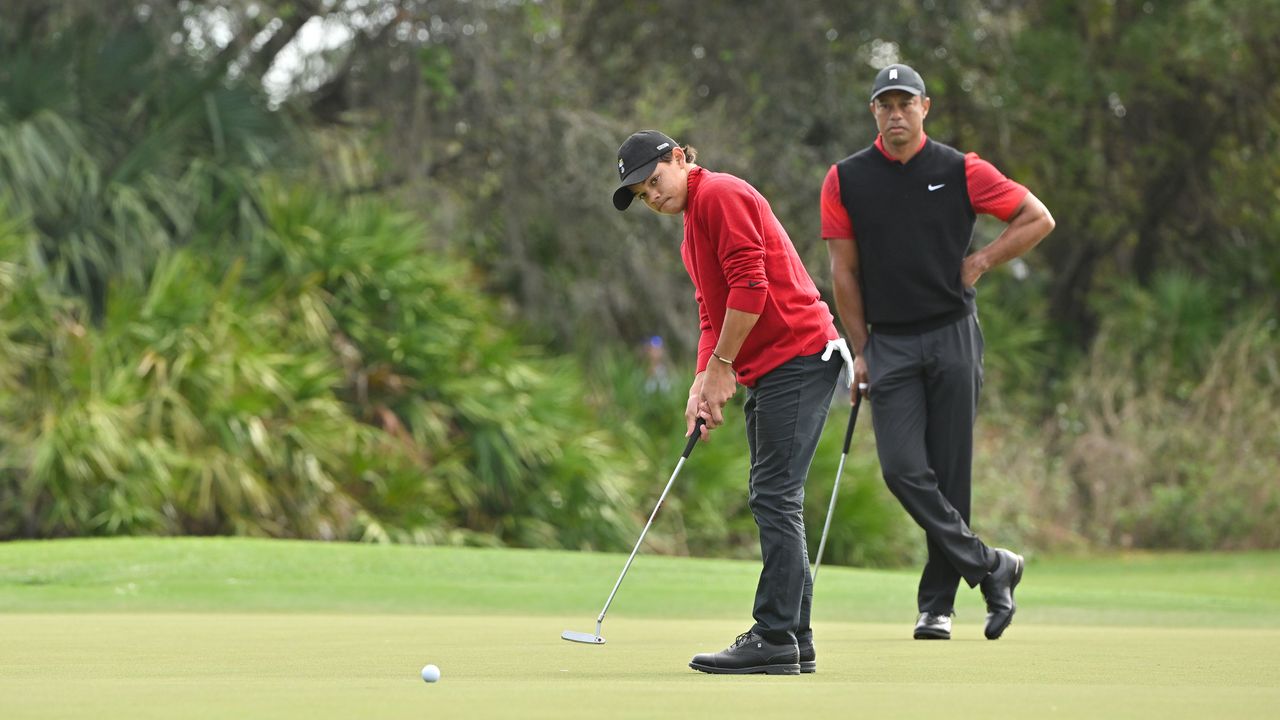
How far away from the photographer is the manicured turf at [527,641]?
403cm

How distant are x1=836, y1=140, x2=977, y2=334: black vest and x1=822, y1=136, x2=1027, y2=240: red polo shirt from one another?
24 millimetres

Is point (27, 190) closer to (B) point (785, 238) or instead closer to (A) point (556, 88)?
(A) point (556, 88)

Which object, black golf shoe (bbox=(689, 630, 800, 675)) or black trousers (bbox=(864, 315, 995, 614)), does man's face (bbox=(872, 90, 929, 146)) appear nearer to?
black trousers (bbox=(864, 315, 995, 614))

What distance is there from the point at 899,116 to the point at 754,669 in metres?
2.46

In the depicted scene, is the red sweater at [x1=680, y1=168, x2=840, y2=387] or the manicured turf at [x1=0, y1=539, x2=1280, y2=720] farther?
the red sweater at [x1=680, y1=168, x2=840, y2=387]

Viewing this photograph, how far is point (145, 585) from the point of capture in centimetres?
893

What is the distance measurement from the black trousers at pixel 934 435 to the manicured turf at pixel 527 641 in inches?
12.9

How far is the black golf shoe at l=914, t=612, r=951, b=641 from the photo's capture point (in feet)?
22.2

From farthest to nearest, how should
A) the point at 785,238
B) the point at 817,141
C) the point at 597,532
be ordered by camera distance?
1. the point at 817,141
2. the point at 597,532
3. the point at 785,238

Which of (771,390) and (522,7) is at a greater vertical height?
(522,7)

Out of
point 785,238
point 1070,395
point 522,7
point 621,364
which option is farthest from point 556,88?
point 785,238

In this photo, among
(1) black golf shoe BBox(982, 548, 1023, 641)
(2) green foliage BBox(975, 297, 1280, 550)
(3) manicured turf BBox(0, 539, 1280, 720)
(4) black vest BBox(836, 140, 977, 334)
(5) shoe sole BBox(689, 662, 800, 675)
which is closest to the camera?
(3) manicured turf BBox(0, 539, 1280, 720)

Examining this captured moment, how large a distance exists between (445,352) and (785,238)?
906 cm

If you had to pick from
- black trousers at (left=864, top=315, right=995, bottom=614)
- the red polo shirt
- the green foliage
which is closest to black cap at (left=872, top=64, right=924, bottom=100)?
the red polo shirt
